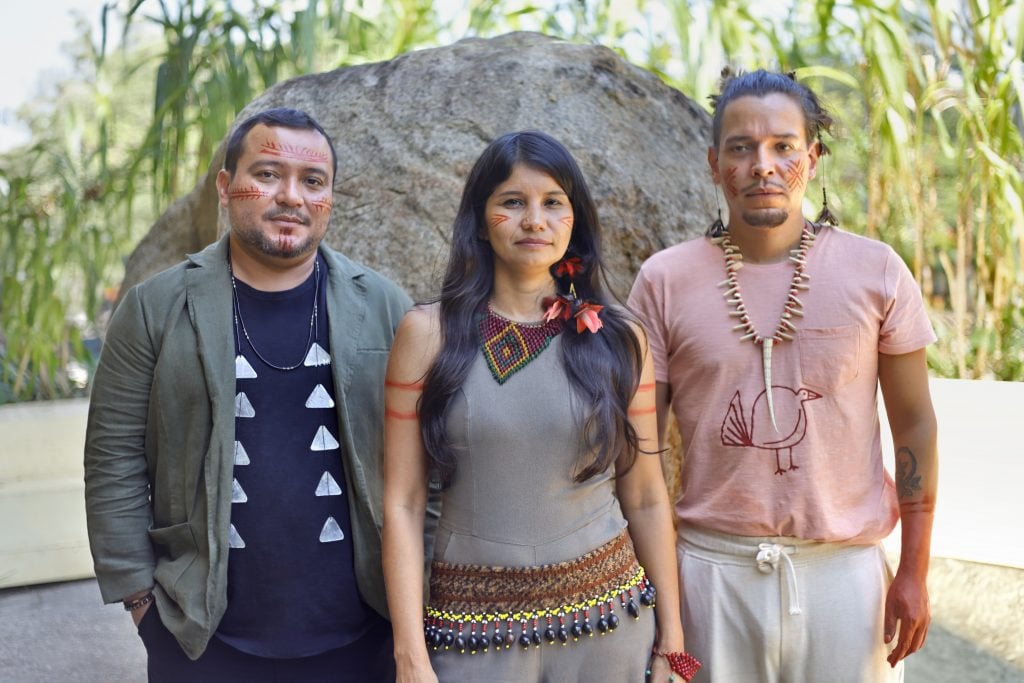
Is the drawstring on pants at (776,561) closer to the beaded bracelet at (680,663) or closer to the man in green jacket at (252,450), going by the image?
the beaded bracelet at (680,663)

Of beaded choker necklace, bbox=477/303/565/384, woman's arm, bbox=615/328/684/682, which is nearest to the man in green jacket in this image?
beaded choker necklace, bbox=477/303/565/384

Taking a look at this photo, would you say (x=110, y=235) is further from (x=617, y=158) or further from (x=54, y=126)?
(x=617, y=158)

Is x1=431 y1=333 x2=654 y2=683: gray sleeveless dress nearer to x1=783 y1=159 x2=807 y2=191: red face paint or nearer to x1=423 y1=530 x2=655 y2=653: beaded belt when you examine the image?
x1=423 y1=530 x2=655 y2=653: beaded belt

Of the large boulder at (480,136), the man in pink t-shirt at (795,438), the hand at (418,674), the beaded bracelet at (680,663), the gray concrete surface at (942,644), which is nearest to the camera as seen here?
the hand at (418,674)

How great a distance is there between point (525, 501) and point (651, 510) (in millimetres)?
257

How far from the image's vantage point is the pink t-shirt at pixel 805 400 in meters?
1.83

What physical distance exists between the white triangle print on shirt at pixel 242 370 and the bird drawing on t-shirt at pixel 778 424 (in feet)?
2.87

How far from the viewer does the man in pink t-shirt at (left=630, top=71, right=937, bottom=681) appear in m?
1.83

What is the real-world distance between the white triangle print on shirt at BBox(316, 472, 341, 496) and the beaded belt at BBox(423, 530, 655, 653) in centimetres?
29

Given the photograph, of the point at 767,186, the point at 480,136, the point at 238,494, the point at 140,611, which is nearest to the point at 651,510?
the point at 767,186

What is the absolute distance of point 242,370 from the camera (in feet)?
6.10

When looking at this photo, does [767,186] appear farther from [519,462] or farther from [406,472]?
[406,472]

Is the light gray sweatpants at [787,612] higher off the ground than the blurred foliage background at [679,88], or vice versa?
the blurred foliage background at [679,88]

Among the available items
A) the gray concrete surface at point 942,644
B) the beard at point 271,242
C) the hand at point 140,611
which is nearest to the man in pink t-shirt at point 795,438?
the beard at point 271,242
